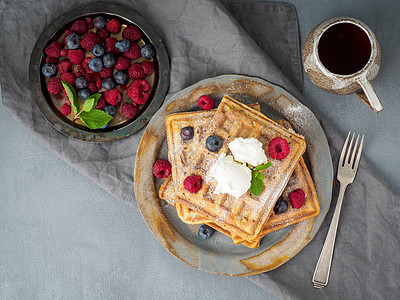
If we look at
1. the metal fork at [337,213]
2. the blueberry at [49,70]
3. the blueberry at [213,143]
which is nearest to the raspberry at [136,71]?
the blueberry at [49,70]

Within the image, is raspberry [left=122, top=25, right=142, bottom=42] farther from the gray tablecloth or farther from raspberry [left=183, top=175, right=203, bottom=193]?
raspberry [left=183, top=175, right=203, bottom=193]

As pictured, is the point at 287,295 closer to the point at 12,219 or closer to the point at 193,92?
the point at 193,92

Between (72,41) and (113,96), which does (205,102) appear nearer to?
(113,96)

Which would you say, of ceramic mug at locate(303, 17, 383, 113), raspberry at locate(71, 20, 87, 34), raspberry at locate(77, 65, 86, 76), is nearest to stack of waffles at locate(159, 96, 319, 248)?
ceramic mug at locate(303, 17, 383, 113)

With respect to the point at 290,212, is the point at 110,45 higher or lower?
higher

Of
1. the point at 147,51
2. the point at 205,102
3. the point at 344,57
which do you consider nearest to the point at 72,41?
the point at 147,51

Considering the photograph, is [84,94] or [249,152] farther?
[84,94]

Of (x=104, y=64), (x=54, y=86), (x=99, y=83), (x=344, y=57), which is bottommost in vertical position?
(x=54, y=86)
